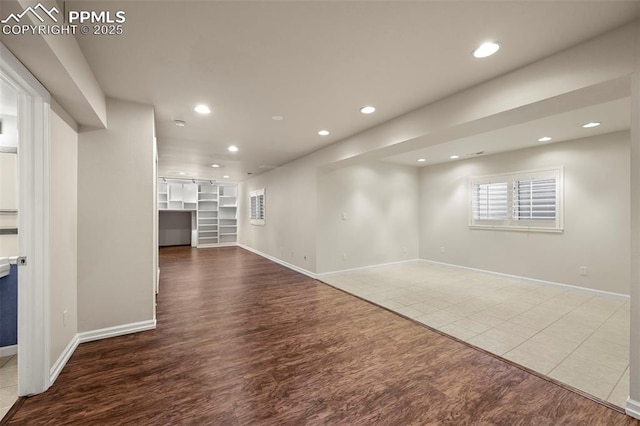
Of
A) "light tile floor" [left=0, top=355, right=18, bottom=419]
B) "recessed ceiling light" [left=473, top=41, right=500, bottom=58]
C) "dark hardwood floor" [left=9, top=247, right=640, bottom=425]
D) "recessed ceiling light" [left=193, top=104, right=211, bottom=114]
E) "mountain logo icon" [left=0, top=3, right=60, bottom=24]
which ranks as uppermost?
"recessed ceiling light" [left=193, top=104, right=211, bottom=114]

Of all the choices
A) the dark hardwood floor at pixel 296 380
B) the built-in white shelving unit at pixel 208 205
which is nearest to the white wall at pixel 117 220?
the dark hardwood floor at pixel 296 380

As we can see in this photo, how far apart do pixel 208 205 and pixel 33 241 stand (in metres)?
8.62

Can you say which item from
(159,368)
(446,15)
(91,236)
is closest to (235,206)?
(91,236)

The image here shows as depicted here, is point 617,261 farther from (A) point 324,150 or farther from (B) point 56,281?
(B) point 56,281

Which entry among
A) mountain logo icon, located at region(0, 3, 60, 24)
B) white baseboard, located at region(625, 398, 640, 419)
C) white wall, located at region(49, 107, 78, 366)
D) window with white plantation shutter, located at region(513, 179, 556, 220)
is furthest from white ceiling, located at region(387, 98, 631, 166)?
white wall, located at region(49, 107, 78, 366)

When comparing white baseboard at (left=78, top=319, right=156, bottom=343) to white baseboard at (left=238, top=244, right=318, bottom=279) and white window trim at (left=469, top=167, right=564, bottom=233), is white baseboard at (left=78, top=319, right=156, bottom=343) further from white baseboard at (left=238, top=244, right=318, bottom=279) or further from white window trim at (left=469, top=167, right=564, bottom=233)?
white window trim at (left=469, top=167, right=564, bottom=233)

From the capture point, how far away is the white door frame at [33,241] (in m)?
1.86

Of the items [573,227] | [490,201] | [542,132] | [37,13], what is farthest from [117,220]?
[573,227]

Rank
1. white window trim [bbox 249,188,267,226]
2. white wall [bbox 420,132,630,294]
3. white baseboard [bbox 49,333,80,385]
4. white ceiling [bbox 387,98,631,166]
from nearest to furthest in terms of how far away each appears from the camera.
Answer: white baseboard [bbox 49,333,80,385] → white ceiling [bbox 387,98,631,166] → white wall [bbox 420,132,630,294] → white window trim [bbox 249,188,267,226]

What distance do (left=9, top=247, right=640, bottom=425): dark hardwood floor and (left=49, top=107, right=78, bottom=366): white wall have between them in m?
0.34

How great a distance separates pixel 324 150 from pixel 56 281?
12.8 feet

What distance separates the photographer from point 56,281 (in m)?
2.16

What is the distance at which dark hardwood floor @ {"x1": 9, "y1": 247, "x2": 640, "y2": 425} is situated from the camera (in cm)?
171

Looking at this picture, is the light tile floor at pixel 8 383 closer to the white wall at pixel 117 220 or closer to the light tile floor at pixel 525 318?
the white wall at pixel 117 220
